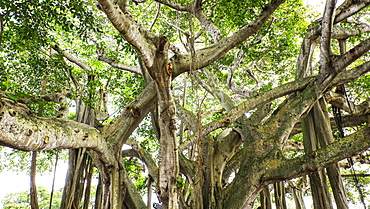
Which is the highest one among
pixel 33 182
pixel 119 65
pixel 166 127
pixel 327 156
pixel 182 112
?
pixel 119 65

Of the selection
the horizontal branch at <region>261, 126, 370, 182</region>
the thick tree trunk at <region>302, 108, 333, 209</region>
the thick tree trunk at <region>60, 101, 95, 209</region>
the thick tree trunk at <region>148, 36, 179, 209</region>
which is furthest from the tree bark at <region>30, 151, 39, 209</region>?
the thick tree trunk at <region>302, 108, 333, 209</region>

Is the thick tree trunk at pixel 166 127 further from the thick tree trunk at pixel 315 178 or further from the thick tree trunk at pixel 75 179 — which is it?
the thick tree trunk at pixel 315 178

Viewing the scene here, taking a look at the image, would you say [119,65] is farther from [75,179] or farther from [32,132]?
[32,132]

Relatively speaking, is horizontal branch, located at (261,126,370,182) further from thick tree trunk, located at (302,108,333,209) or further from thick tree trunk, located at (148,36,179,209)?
thick tree trunk, located at (148,36,179,209)

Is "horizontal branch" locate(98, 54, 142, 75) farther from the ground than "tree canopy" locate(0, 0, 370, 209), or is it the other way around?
"horizontal branch" locate(98, 54, 142, 75)

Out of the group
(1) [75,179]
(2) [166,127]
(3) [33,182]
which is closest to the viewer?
(2) [166,127]

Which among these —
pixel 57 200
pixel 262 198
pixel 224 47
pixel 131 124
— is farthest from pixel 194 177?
pixel 57 200

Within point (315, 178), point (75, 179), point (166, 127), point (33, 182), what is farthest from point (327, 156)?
point (33, 182)

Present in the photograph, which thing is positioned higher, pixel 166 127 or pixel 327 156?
pixel 166 127

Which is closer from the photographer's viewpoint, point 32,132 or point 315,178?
point 32,132

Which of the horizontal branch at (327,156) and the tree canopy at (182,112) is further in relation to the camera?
the horizontal branch at (327,156)

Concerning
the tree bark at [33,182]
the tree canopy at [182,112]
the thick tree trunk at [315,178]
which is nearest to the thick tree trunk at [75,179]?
the tree canopy at [182,112]

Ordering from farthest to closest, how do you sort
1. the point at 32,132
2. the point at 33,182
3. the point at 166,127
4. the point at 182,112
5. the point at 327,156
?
the point at 182,112
the point at 33,182
the point at 327,156
the point at 166,127
the point at 32,132

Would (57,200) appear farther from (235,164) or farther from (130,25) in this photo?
(130,25)
